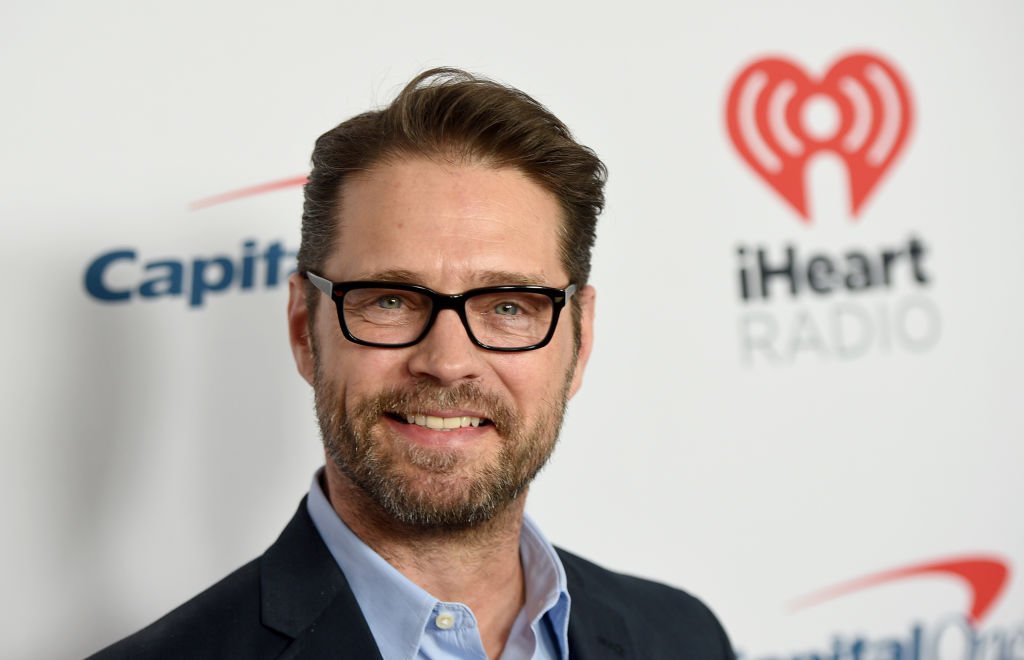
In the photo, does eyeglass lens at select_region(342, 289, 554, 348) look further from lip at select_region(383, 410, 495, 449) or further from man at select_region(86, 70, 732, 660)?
lip at select_region(383, 410, 495, 449)

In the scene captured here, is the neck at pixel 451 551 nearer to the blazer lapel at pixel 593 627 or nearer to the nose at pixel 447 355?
the blazer lapel at pixel 593 627

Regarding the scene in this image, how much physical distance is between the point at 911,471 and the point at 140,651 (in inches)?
83.4

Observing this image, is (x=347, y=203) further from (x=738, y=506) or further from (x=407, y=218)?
(x=738, y=506)

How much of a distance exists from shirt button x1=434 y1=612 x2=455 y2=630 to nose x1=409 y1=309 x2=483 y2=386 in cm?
36

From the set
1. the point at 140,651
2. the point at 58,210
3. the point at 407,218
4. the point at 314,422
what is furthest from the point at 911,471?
the point at 58,210

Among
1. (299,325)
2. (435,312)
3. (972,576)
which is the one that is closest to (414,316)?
(435,312)

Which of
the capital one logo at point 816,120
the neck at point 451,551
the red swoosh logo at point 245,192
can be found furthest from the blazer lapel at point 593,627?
the capital one logo at point 816,120

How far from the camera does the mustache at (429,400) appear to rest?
1.51 meters

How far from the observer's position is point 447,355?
1.49 metres

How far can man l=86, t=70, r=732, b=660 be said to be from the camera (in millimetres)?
1508

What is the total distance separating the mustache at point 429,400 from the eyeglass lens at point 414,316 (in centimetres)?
8

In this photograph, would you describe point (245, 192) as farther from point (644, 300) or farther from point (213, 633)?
point (213, 633)

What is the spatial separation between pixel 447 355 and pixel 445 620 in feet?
1.37

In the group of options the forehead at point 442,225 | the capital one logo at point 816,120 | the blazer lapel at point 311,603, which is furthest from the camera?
the capital one logo at point 816,120
